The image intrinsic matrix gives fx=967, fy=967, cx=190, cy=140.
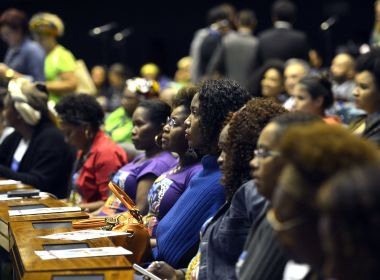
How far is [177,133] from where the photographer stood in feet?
15.3

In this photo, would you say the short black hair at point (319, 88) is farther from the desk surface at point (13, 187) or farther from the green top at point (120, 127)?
the desk surface at point (13, 187)

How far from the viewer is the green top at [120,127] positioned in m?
7.22

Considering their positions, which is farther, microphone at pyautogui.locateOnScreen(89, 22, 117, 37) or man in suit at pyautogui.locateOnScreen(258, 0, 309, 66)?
microphone at pyautogui.locateOnScreen(89, 22, 117, 37)

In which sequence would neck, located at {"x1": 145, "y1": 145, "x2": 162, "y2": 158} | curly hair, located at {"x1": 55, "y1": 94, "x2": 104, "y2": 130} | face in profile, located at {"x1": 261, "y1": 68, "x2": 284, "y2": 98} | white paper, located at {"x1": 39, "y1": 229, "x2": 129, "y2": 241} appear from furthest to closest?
face in profile, located at {"x1": 261, "y1": 68, "x2": 284, "y2": 98} < curly hair, located at {"x1": 55, "y1": 94, "x2": 104, "y2": 130} < neck, located at {"x1": 145, "y1": 145, "x2": 162, "y2": 158} < white paper, located at {"x1": 39, "y1": 229, "x2": 129, "y2": 241}

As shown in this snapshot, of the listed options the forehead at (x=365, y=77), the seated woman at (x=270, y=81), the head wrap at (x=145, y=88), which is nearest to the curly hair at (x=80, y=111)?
the head wrap at (x=145, y=88)

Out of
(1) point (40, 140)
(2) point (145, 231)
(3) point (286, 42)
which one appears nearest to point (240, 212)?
(2) point (145, 231)

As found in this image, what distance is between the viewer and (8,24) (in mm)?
8750

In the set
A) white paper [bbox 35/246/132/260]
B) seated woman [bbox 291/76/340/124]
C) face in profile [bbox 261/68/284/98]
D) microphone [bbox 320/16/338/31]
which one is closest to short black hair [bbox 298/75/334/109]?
seated woman [bbox 291/76/340/124]

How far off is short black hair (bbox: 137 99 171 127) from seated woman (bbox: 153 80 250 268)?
135cm

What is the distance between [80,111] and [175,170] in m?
1.74

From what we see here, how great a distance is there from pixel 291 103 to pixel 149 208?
7.57 feet

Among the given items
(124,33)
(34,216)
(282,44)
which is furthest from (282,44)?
(124,33)

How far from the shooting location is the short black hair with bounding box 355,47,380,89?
16.1 ft

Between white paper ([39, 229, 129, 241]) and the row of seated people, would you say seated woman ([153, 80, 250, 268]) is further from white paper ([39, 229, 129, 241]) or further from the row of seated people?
white paper ([39, 229, 129, 241])
